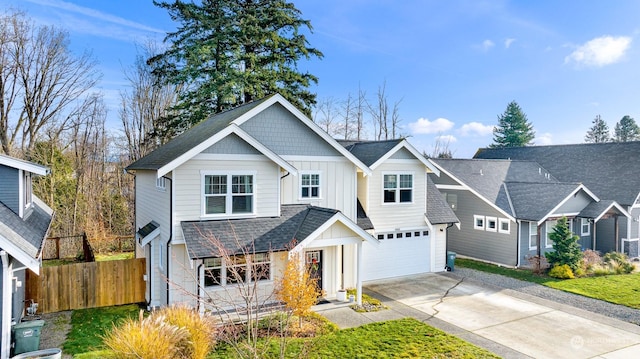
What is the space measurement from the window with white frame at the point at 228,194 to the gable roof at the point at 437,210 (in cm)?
979

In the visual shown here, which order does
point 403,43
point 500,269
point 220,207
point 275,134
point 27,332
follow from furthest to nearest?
point 403,43 < point 500,269 < point 275,134 < point 220,207 < point 27,332

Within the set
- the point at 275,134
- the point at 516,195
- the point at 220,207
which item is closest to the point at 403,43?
the point at 516,195

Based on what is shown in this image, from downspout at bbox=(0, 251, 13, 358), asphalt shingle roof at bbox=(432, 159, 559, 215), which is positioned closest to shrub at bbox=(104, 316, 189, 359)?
downspout at bbox=(0, 251, 13, 358)

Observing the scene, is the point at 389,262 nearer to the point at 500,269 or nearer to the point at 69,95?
the point at 500,269

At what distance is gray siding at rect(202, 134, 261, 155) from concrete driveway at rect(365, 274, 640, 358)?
24.7ft

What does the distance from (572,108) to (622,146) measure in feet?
13.7

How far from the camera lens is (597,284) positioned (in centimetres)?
1714

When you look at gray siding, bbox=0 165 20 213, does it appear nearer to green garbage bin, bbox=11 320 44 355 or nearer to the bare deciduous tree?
green garbage bin, bbox=11 320 44 355

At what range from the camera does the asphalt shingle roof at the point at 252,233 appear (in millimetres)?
12094

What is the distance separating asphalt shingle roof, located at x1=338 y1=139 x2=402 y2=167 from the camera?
1792 centimetres

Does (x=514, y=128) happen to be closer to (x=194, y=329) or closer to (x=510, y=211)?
(x=510, y=211)

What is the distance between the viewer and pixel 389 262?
1836cm

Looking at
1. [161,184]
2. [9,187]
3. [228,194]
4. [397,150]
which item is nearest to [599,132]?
[397,150]

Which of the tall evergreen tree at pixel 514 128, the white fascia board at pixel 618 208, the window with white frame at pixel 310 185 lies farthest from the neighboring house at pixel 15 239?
the tall evergreen tree at pixel 514 128
